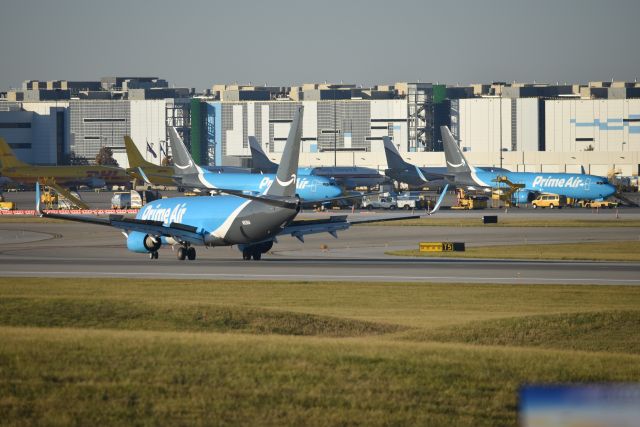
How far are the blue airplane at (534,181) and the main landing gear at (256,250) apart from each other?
77489 millimetres

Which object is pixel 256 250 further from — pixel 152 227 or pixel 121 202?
pixel 121 202

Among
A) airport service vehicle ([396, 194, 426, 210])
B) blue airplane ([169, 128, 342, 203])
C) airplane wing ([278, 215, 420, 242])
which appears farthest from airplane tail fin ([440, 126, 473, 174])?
airplane wing ([278, 215, 420, 242])

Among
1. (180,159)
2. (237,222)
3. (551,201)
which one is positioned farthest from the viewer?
(551,201)

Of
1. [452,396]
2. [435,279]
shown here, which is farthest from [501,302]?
[452,396]

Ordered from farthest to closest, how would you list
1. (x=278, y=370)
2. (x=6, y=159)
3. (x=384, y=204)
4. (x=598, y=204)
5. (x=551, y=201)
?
1. (x=6, y=159)
2. (x=598, y=204)
3. (x=551, y=201)
4. (x=384, y=204)
5. (x=278, y=370)

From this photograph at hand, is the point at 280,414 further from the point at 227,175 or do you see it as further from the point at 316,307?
the point at 227,175

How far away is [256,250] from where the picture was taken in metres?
59.4

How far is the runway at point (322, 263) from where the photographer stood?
4912 cm

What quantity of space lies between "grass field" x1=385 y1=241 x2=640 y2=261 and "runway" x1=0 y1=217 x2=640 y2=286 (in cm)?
338

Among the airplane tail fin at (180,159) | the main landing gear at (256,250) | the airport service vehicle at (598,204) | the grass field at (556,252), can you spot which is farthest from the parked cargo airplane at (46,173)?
the main landing gear at (256,250)

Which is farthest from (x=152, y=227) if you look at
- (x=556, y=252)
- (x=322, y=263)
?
(x=556, y=252)

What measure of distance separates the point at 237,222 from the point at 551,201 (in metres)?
80.5

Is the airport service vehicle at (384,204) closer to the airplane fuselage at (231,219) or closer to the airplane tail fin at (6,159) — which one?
the airplane fuselage at (231,219)

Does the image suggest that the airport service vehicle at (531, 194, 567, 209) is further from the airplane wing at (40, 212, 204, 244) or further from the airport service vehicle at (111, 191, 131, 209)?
the airplane wing at (40, 212, 204, 244)
